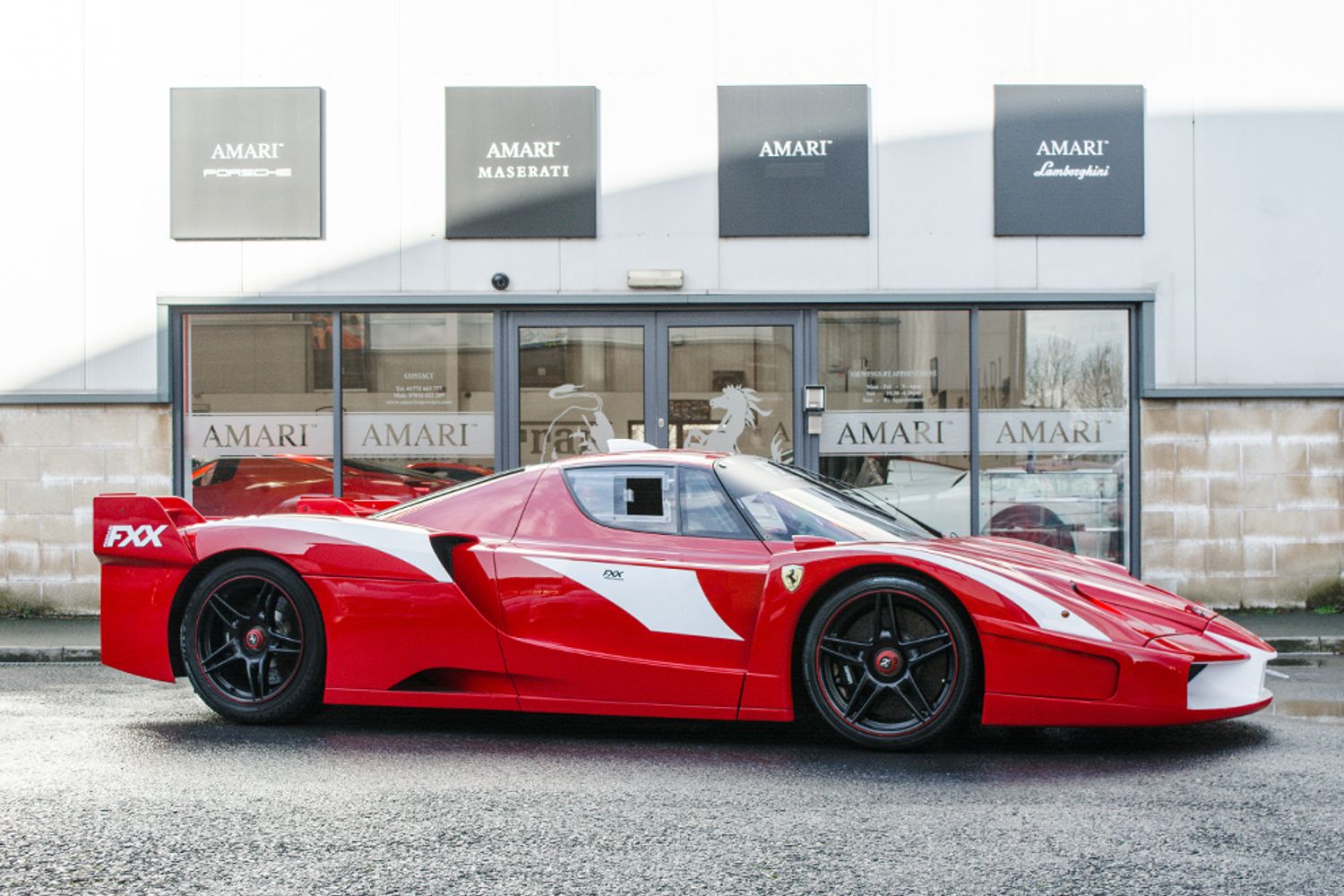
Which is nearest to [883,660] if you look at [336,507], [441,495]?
[441,495]

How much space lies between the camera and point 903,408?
10.5 meters

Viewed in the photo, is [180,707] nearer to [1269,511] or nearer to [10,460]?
[10,460]

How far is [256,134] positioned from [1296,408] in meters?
9.08

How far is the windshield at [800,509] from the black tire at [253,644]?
195 centimetres

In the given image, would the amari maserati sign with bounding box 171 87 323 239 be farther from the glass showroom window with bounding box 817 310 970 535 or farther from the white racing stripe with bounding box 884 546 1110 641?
the white racing stripe with bounding box 884 546 1110 641

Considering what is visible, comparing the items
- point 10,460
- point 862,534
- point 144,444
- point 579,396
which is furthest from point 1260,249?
point 10,460

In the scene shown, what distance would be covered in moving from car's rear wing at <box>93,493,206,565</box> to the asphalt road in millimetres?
770

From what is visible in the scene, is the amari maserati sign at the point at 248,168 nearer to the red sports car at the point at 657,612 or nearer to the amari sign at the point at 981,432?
the amari sign at the point at 981,432

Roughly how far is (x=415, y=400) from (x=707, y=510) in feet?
18.9

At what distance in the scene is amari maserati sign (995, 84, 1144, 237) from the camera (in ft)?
34.2

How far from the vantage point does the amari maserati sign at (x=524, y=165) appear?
10453mm

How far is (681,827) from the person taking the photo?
381 centimetres

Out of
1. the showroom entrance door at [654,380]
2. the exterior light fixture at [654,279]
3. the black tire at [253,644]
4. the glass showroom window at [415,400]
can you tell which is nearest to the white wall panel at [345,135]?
the glass showroom window at [415,400]

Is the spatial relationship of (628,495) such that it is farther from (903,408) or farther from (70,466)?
(70,466)
